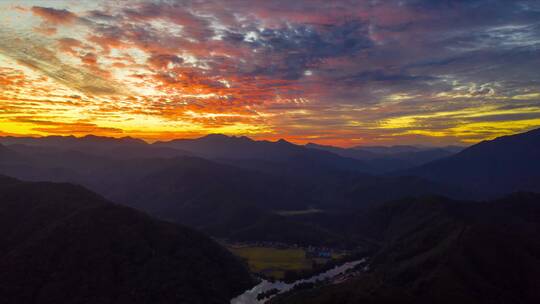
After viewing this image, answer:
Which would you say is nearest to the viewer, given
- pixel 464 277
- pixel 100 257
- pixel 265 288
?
pixel 464 277

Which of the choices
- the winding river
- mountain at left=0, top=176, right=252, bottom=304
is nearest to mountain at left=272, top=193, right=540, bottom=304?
the winding river

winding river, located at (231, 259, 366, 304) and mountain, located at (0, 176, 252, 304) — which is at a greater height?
mountain, located at (0, 176, 252, 304)

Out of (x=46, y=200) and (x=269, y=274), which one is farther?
(x=269, y=274)

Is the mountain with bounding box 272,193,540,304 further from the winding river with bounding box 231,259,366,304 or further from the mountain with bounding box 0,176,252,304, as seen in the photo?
the mountain with bounding box 0,176,252,304

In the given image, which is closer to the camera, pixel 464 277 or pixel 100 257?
pixel 464 277

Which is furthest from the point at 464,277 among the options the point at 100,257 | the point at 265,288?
the point at 100,257

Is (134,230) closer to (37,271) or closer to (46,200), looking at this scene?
(37,271)

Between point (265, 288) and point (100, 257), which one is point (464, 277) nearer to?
point (265, 288)

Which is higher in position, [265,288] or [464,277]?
[464,277]

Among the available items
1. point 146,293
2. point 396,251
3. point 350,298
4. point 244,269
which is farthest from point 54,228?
point 396,251
